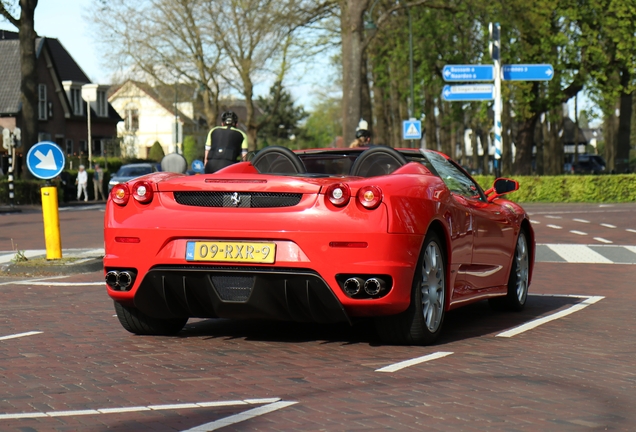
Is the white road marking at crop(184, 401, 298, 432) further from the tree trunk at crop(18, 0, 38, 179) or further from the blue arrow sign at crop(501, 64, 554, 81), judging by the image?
the tree trunk at crop(18, 0, 38, 179)

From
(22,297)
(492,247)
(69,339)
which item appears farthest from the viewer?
(22,297)

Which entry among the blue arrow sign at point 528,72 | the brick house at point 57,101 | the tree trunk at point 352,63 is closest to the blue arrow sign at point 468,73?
the blue arrow sign at point 528,72

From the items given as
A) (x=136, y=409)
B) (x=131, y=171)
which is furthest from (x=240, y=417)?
(x=131, y=171)

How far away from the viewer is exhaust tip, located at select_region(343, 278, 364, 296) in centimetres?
651

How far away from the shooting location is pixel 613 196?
117ft

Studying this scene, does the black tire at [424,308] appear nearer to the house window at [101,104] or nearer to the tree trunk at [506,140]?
the tree trunk at [506,140]

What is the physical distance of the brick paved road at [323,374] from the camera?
4844mm

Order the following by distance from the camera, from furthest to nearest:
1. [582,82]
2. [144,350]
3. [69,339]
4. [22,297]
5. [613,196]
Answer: [582,82], [613,196], [22,297], [69,339], [144,350]

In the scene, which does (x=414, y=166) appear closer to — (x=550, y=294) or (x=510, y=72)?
(x=550, y=294)

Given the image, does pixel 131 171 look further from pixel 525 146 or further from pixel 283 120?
pixel 283 120

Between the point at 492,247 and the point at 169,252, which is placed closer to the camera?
the point at 169,252

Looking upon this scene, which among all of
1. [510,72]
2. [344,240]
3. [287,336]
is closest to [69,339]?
[287,336]

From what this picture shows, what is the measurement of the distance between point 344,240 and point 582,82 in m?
37.2

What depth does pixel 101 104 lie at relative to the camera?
72.4 m
